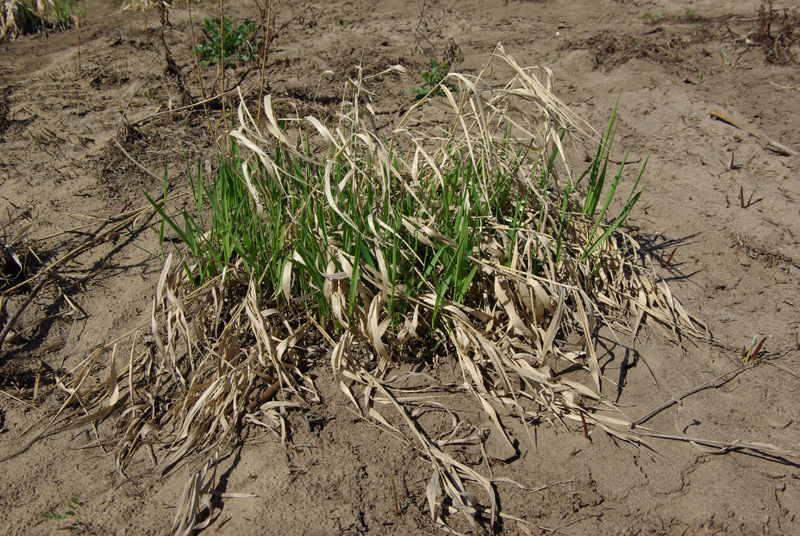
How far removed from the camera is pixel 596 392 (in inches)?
77.4

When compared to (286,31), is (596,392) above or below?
below

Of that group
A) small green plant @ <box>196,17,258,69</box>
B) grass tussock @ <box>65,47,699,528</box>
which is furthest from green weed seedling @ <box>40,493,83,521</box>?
small green plant @ <box>196,17,258,69</box>

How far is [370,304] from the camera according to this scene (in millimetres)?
1995

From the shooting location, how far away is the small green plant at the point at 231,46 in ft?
12.6

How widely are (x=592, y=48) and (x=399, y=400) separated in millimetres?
3101

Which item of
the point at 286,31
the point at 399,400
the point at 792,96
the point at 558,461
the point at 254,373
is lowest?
the point at 558,461

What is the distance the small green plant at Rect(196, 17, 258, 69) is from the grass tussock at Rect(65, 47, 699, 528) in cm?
190

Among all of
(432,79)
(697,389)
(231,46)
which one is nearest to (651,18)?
(432,79)

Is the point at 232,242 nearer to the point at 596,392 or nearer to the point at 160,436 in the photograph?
→ the point at 160,436

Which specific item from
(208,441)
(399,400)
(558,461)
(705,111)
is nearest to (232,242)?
(208,441)

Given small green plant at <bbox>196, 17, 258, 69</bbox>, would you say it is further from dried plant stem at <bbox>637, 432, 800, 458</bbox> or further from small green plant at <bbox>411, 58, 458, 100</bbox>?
dried plant stem at <bbox>637, 432, 800, 458</bbox>

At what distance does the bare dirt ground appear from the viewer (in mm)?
1671

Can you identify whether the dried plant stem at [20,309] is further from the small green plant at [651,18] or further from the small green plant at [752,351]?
the small green plant at [651,18]

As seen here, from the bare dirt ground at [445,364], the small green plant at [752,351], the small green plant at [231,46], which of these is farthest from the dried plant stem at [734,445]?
the small green plant at [231,46]
